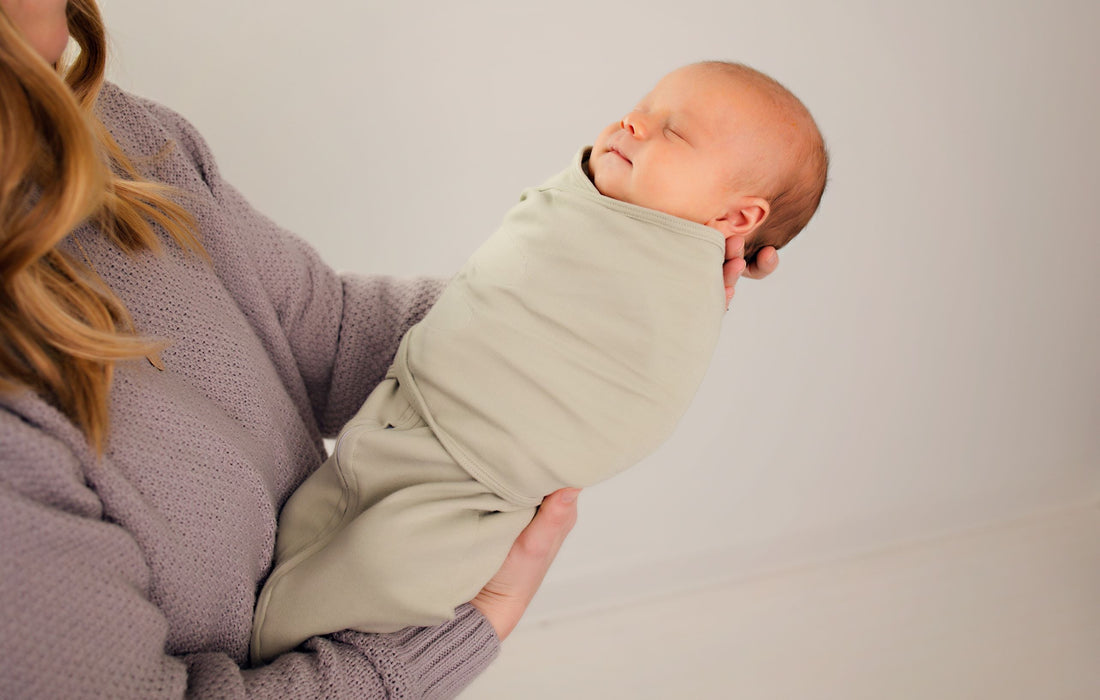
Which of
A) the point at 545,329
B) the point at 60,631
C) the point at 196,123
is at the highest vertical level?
the point at 545,329

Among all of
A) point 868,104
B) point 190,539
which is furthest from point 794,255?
point 190,539

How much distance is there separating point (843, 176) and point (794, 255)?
221mm

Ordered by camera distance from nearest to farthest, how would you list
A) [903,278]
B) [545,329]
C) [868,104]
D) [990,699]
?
[545,329] < [990,699] < [868,104] < [903,278]

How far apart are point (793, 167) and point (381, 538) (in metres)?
0.65

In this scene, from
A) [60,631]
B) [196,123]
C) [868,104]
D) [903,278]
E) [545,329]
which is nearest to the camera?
[60,631]

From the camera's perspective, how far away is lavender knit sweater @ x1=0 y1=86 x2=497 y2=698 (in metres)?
0.65

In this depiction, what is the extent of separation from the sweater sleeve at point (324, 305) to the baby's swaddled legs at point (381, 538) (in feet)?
0.57

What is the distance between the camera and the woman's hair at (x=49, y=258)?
0.66 meters

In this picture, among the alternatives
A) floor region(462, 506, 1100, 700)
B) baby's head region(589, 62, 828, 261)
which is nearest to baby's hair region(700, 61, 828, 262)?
baby's head region(589, 62, 828, 261)

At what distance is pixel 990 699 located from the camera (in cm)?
186

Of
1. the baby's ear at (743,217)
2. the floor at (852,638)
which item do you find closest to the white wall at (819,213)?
the floor at (852,638)

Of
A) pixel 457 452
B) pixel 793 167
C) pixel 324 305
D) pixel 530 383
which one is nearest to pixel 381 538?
pixel 457 452

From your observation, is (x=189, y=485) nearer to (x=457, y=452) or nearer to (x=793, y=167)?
(x=457, y=452)

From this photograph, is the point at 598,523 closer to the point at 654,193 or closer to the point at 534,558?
the point at 534,558
